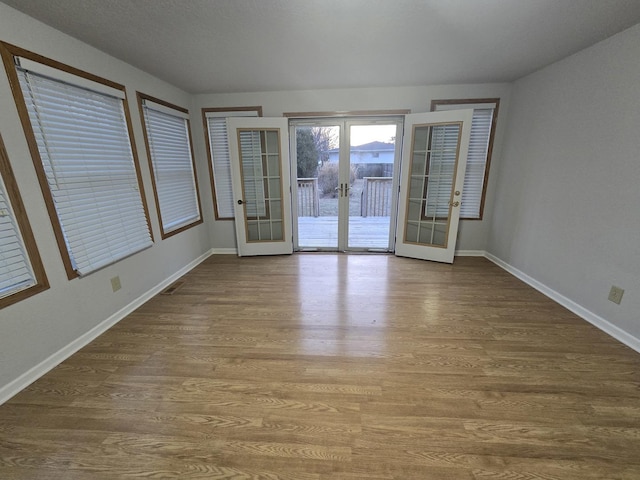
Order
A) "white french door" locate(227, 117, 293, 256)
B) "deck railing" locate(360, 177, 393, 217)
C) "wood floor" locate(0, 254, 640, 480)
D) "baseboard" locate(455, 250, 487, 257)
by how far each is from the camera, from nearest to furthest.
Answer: "wood floor" locate(0, 254, 640, 480)
"white french door" locate(227, 117, 293, 256)
"baseboard" locate(455, 250, 487, 257)
"deck railing" locate(360, 177, 393, 217)

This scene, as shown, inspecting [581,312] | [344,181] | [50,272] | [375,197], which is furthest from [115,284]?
[375,197]

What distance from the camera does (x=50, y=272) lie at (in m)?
1.84

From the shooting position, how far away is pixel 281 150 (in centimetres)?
374

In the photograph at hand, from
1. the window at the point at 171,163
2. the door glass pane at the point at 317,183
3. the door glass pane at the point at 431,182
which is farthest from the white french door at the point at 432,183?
the window at the point at 171,163

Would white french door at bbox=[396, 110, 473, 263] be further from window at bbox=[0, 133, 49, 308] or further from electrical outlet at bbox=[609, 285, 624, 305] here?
window at bbox=[0, 133, 49, 308]

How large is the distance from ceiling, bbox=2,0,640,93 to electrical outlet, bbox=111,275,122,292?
1989 millimetres

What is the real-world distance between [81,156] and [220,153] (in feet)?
6.55

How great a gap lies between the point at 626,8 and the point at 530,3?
0.70 m

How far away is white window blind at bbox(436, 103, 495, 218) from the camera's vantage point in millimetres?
3494

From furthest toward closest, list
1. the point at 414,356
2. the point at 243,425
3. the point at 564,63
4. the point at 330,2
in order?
1. the point at 564,63
2. the point at 414,356
3. the point at 330,2
4. the point at 243,425

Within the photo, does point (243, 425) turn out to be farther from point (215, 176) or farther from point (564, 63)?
point (564, 63)

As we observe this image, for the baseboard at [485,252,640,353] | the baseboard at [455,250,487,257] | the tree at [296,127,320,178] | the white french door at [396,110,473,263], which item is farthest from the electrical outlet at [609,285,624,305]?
the tree at [296,127,320,178]

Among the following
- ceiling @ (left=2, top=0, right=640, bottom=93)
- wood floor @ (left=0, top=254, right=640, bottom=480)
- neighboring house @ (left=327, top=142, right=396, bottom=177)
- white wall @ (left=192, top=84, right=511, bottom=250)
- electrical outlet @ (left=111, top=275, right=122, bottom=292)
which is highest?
ceiling @ (left=2, top=0, right=640, bottom=93)

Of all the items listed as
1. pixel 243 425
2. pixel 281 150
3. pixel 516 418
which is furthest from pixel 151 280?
pixel 516 418
